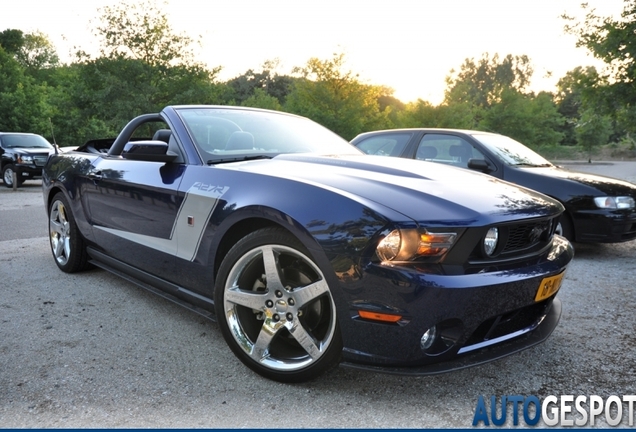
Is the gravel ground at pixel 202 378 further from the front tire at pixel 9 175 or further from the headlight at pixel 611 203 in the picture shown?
the front tire at pixel 9 175

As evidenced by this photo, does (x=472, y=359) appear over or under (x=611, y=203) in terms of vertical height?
under

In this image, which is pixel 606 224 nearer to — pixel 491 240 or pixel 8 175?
pixel 491 240

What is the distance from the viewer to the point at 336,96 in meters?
25.9

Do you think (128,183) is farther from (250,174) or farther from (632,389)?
(632,389)

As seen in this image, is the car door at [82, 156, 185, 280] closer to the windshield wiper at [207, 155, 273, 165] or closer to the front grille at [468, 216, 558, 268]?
the windshield wiper at [207, 155, 273, 165]

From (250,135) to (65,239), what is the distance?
7.11ft

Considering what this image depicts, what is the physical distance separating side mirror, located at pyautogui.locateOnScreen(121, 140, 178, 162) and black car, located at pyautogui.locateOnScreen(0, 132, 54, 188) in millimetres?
12424

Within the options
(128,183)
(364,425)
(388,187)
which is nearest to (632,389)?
(364,425)

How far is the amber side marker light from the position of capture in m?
2.01

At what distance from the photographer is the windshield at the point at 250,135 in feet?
10.3

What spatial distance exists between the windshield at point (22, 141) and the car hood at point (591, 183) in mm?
14292

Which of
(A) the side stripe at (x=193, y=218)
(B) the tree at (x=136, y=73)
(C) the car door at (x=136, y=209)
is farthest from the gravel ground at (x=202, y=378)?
(B) the tree at (x=136, y=73)

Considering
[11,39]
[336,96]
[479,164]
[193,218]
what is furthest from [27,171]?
[11,39]

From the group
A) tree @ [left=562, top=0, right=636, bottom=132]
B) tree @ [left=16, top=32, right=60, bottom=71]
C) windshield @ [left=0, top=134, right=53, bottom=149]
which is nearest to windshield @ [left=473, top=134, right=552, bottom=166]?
tree @ [left=562, top=0, right=636, bottom=132]
